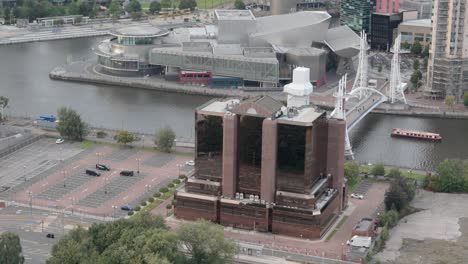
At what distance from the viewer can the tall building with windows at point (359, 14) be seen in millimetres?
53344

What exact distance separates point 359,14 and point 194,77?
533 inches

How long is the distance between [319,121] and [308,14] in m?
22.0

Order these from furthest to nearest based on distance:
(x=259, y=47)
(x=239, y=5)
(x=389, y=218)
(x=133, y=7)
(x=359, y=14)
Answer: (x=239, y=5) < (x=133, y=7) < (x=359, y=14) < (x=259, y=47) < (x=389, y=218)

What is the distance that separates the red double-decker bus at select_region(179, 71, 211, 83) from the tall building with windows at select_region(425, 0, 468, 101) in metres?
10.4

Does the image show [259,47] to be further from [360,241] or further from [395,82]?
[360,241]

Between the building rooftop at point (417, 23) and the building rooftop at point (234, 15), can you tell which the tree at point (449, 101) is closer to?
the building rooftop at point (234, 15)

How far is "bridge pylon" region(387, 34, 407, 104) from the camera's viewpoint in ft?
132

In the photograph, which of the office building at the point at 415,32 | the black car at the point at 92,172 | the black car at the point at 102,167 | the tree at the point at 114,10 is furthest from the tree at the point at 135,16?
the black car at the point at 92,172

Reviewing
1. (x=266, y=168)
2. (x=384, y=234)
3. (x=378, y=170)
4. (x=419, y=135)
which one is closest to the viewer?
(x=384, y=234)

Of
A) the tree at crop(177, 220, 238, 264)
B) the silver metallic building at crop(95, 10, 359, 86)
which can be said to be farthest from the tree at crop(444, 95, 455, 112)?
the tree at crop(177, 220, 238, 264)

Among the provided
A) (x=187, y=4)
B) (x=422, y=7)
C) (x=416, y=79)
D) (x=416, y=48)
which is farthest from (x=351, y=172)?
(x=187, y=4)

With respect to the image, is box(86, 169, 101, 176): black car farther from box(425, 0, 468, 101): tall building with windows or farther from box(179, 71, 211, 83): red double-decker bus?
box(425, 0, 468, 101): tall building with windows

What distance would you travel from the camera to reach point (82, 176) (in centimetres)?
3017

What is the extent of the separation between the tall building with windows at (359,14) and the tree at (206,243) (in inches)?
1299
